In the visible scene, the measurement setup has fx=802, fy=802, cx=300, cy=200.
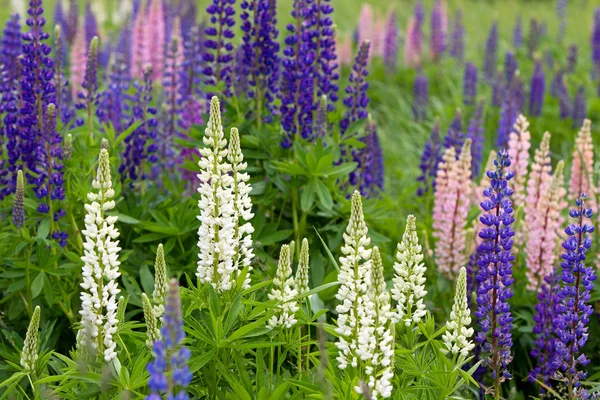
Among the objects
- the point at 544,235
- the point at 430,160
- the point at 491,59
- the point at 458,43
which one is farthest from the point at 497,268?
the point at 458,43

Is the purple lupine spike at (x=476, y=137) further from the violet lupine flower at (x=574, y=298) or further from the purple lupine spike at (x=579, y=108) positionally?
the violet lupine flower at (x=574, y=298)

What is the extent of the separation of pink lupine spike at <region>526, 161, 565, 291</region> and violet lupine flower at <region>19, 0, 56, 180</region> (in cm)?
261

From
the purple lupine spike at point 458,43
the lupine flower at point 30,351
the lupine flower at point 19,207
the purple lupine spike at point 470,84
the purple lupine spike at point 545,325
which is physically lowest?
the purple lupine spike at point 545,325

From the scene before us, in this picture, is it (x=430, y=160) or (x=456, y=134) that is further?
(x=456, y=134)

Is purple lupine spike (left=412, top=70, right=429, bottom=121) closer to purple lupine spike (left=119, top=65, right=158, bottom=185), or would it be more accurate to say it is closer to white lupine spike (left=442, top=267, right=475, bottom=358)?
purple lupine spike (left=119, top=65, right=158, bottom=185)

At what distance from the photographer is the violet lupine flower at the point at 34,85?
403 centimetres

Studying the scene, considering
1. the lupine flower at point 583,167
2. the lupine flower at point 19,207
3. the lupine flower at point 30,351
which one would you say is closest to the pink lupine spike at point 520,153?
the lupine flower at point 583,167

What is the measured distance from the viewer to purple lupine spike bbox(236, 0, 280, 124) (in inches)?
175

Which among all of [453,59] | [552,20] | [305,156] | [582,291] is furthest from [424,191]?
[552,20]

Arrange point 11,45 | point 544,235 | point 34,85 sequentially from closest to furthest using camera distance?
point 34,85 < point 544,235 < point 11,45

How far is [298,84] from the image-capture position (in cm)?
441

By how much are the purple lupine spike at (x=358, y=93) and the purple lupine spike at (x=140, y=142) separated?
114cm

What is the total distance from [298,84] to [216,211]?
178 cm

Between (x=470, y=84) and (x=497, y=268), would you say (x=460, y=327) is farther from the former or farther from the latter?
(x=470, y=84)
